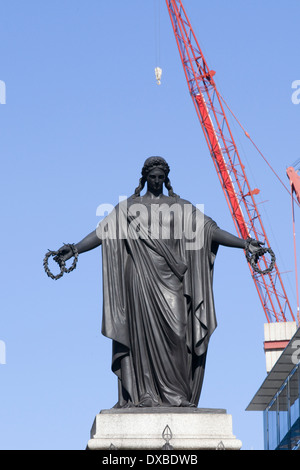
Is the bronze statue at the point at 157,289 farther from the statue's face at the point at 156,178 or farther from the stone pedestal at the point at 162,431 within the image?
the stone pedestal at the point at 162,431

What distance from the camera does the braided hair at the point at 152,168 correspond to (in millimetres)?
20281

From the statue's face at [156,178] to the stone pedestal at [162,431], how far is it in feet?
12.5

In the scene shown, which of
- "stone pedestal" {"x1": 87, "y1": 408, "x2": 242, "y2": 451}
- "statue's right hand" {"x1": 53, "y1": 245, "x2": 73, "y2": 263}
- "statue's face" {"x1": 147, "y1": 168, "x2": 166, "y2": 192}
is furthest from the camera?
"statue's face" {"x1": 147, "y1": 168, "x2": 166, "y2": 192}

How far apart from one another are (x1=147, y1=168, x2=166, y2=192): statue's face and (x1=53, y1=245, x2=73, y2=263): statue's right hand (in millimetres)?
1666

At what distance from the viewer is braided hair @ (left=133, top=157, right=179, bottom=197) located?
20.3 meters

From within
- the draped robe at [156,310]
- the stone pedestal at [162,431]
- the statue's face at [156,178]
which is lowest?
the stone pedestal at [162,431]

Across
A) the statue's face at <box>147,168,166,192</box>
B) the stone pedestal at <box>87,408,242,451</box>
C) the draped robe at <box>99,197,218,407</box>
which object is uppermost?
the statue's face at <box>147,168,166,192</box>

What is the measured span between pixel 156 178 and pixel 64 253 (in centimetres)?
187

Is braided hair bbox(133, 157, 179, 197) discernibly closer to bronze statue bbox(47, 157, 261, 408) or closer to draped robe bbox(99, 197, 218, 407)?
bronze statue bbox(47, 157, 261, 408)

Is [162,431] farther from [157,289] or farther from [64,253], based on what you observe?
[64,253]

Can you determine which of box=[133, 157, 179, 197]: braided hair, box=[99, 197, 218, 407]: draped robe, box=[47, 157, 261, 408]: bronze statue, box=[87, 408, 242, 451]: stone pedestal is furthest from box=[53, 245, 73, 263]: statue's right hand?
box=[87, 408, 242, 451]: stone pedestal

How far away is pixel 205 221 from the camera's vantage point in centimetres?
2012

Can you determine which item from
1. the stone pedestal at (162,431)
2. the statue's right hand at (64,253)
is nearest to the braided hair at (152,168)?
the statue's right hand at (64,253)
